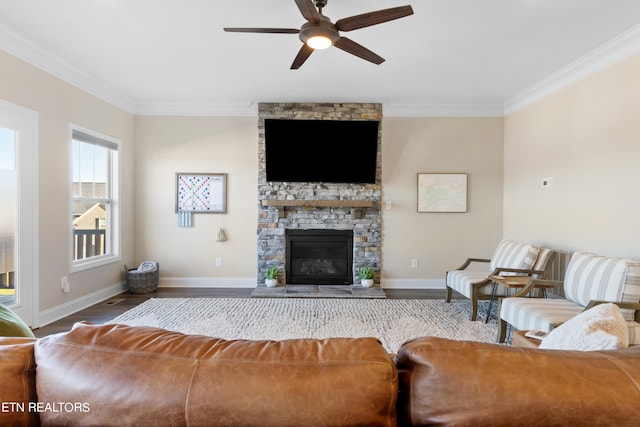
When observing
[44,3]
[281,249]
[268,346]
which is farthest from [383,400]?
[281,249]

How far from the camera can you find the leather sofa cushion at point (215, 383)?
29.2 inches

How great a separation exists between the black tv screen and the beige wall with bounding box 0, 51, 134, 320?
2.21 m

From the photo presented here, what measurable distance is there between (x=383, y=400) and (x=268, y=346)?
30 cm

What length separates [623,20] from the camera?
2670 mm

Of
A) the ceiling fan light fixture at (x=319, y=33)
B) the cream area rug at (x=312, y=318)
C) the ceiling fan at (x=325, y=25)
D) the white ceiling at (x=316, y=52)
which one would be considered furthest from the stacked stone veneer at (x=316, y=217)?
the ceiling fan light fixture at (x=319, y=33)

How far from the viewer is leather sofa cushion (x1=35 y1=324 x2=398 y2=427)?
2.44 feet

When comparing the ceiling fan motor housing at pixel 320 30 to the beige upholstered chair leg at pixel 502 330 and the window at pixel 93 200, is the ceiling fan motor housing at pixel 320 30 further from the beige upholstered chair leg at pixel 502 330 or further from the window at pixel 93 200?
the window at pixel 93 200

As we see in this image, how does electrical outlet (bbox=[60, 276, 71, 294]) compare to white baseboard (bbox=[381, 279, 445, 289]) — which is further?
white baseboard (bbox=[381, 279, 445, 289])

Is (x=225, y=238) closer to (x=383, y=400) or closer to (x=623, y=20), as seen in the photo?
(x=383, y=400)

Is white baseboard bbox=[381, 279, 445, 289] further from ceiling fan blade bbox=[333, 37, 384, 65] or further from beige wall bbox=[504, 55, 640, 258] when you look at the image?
ceiling fan blade bbox=[333, 37, 384, 65]

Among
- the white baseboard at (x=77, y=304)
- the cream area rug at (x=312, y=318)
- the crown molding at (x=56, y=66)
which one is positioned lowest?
the cream area rug at (x=312, y=318)

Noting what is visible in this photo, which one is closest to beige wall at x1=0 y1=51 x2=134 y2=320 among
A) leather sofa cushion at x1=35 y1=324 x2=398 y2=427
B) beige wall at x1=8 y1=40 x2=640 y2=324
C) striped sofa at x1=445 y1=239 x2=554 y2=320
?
beige wall at x1=8 y1=40 x2=640 y2=324

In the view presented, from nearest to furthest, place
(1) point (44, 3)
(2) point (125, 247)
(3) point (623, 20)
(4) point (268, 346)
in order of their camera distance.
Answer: (4) point (268, 346), (1) point (44, 3), (3) point (623, 20), (2) point (125, 247)

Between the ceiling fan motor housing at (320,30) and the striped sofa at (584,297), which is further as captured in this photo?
the striped sofa at (584,297)
